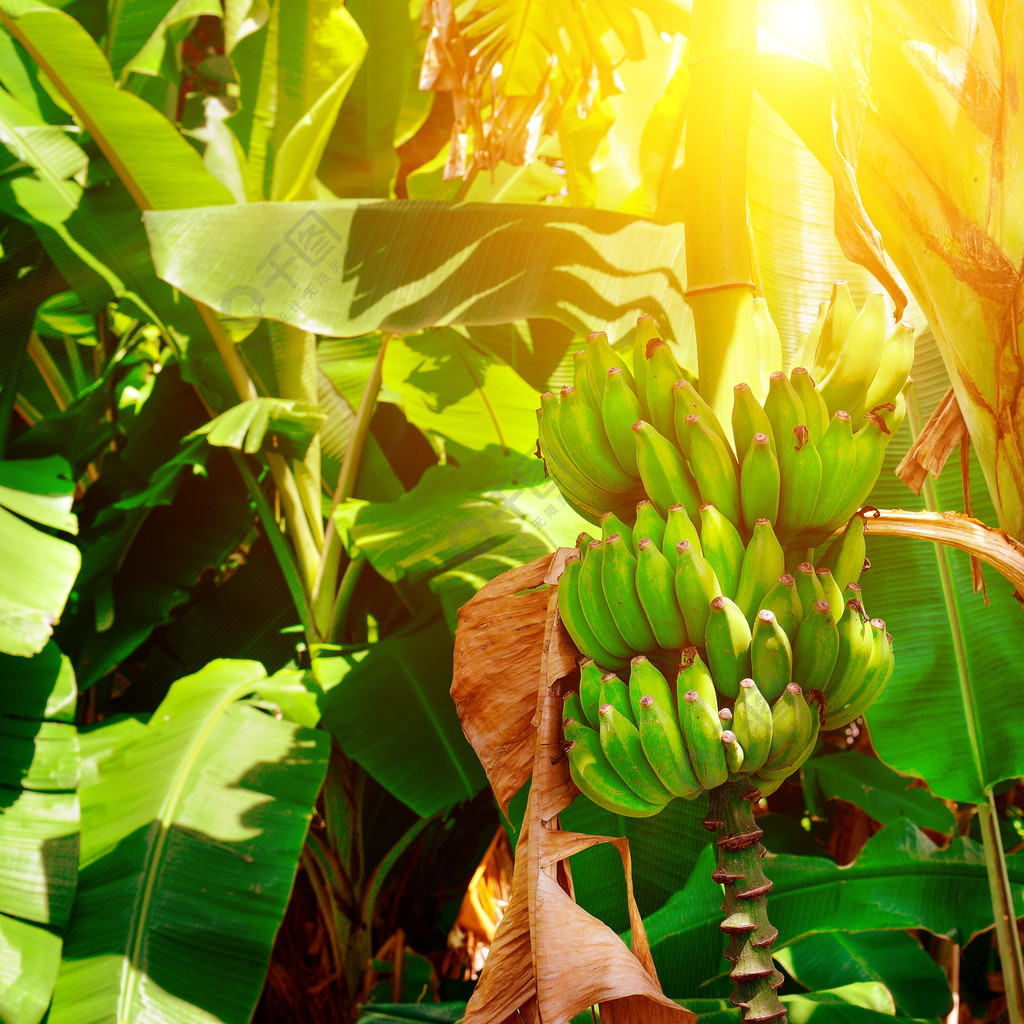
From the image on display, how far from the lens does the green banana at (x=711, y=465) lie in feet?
1.95

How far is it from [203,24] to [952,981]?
3.60 meters

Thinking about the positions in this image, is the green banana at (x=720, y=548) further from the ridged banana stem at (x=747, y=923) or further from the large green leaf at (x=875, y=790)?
the large green leaf at (x=875, y=790)

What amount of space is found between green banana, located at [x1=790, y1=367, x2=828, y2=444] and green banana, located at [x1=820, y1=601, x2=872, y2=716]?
0.48 ft

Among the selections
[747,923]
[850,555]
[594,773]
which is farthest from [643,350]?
[747,923]

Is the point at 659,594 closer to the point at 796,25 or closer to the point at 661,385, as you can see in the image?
the point at 661,385

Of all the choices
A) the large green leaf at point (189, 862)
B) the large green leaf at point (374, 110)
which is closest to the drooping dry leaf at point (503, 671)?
the large green leaf at point (189, 862)

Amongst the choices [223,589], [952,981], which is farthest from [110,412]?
[952,981]

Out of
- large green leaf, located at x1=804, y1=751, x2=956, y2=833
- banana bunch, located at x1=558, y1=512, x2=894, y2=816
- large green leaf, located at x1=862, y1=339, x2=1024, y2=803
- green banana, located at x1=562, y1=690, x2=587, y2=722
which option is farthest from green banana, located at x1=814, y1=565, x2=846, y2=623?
large green leaf, located at x1=804, y1=751, x2=956, y2=833

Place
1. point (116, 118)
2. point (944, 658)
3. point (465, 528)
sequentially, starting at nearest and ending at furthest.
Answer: point (944, 658) < point (465, 528) < point (116, 118)

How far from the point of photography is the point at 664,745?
0.55 m

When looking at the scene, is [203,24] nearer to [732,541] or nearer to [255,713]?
[255,713]

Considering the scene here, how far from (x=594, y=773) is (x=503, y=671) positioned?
16cm

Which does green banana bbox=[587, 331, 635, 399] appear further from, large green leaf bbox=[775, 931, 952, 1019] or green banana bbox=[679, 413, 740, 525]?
large green leaf bbox=[775, 931, 952, 1019]

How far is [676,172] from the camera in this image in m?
1.65
